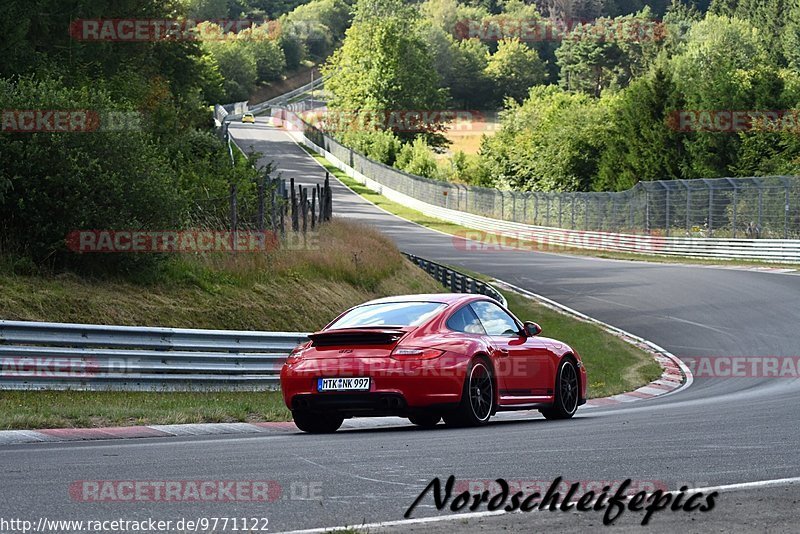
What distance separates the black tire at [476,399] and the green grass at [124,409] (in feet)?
9.14

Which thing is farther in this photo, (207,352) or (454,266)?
(454,266)

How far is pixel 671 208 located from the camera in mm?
50656

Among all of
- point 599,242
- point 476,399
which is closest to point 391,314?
point 476,399

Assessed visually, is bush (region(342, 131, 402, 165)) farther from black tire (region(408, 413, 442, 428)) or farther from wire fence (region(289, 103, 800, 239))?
black tire (region(408, 413, 442, 428))

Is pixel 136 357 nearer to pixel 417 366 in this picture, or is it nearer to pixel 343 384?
pixel 343 384

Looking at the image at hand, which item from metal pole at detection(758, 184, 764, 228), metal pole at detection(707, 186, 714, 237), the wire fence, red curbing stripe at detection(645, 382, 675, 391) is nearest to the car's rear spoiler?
red curbing stripe at detection(645, 382, 675, 391)

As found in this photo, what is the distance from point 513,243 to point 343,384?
5039cm

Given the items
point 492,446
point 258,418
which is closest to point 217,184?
point 258,418

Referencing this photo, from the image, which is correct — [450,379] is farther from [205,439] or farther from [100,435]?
[100,435]

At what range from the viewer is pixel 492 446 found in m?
9.82

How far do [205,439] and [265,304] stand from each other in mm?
10829

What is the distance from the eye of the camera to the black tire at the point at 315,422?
12250 mm

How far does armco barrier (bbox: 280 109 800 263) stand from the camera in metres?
44.0

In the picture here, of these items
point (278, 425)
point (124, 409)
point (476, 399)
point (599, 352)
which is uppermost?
point (476, 399)
